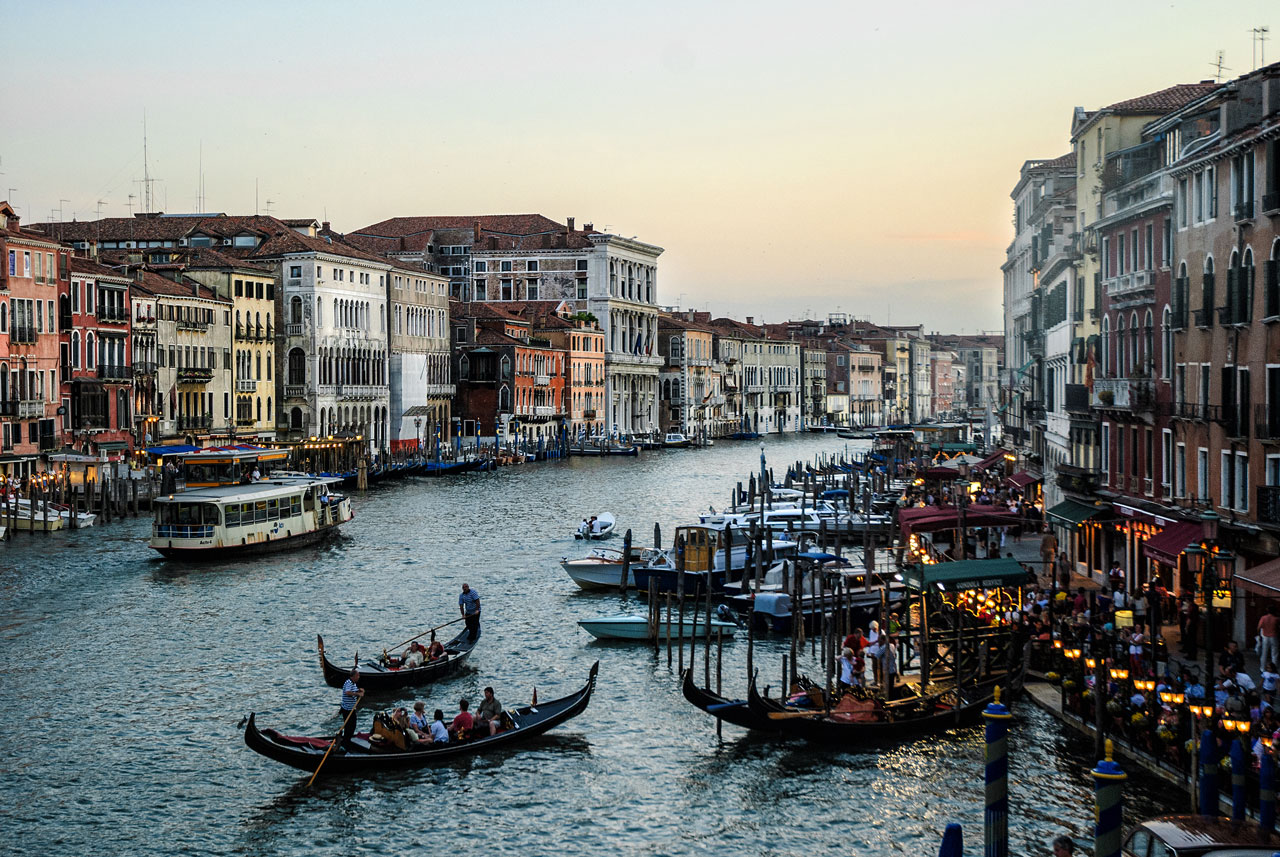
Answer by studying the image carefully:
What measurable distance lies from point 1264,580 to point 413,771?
9553 millimetres

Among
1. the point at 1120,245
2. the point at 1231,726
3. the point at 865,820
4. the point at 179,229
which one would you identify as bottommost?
the point at 865,820

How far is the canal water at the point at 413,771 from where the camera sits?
15.2 meters

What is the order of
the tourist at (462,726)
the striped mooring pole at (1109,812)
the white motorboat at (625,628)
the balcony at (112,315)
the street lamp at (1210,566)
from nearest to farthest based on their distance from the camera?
the striped mooring pole at (1109,812), the tourist at (462,726), the street lamp at (1210,566), the white motorboat at (625,628), the balcony at (112,315)

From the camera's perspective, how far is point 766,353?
120 meters

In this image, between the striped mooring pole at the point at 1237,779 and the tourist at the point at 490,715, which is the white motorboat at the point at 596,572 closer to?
the tourist at the point at 490,715

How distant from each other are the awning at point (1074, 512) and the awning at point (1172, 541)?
363 cm

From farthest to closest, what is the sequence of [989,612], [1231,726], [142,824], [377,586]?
[377,586] → [989,612] → [142,824] → [1231,726]

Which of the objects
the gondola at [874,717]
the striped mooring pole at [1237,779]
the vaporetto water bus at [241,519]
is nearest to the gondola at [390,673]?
the gondola at [874,717]

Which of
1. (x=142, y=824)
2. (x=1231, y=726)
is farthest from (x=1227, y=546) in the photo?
(x=142, y=824)

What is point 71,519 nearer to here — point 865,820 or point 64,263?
point 64,263

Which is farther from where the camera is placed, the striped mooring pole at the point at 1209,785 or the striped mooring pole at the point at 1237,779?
the striped mooring pole at the point at 1209,785

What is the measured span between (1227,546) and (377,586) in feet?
55.8

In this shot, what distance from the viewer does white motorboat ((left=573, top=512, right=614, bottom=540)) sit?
127ft

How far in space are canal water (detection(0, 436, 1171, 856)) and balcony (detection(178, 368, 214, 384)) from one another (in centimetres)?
2438
